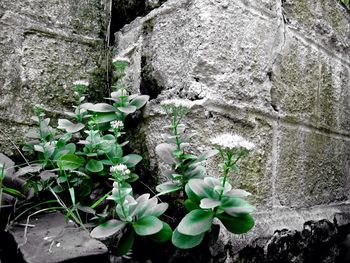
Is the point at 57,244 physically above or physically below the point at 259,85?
below

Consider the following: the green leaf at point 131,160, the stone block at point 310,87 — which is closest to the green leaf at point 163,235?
the green leaf at point 131,160

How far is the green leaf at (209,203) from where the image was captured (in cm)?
79

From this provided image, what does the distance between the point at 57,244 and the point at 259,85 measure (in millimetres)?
743

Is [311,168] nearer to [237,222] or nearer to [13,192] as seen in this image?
[237,222]

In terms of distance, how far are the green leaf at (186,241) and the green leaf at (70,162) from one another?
0.39m

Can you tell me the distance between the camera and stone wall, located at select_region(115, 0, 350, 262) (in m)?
1.06

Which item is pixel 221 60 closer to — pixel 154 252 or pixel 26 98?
pixel 154 252

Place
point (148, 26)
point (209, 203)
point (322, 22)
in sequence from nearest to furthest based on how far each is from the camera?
point (209, 203) → point (148, 26) → point (322, 22)

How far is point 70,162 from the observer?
107 centimetres

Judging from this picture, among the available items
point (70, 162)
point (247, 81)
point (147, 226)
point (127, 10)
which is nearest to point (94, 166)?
point (70, 162)

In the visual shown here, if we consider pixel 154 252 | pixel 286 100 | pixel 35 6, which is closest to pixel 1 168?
pixel 154 252

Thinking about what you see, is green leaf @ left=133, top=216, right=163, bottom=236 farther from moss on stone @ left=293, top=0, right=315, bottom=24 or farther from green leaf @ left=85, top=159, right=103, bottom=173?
moss on stone @ left=293, top=0, right=315, bottom=24

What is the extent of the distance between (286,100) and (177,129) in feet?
1.53

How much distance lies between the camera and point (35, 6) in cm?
133
